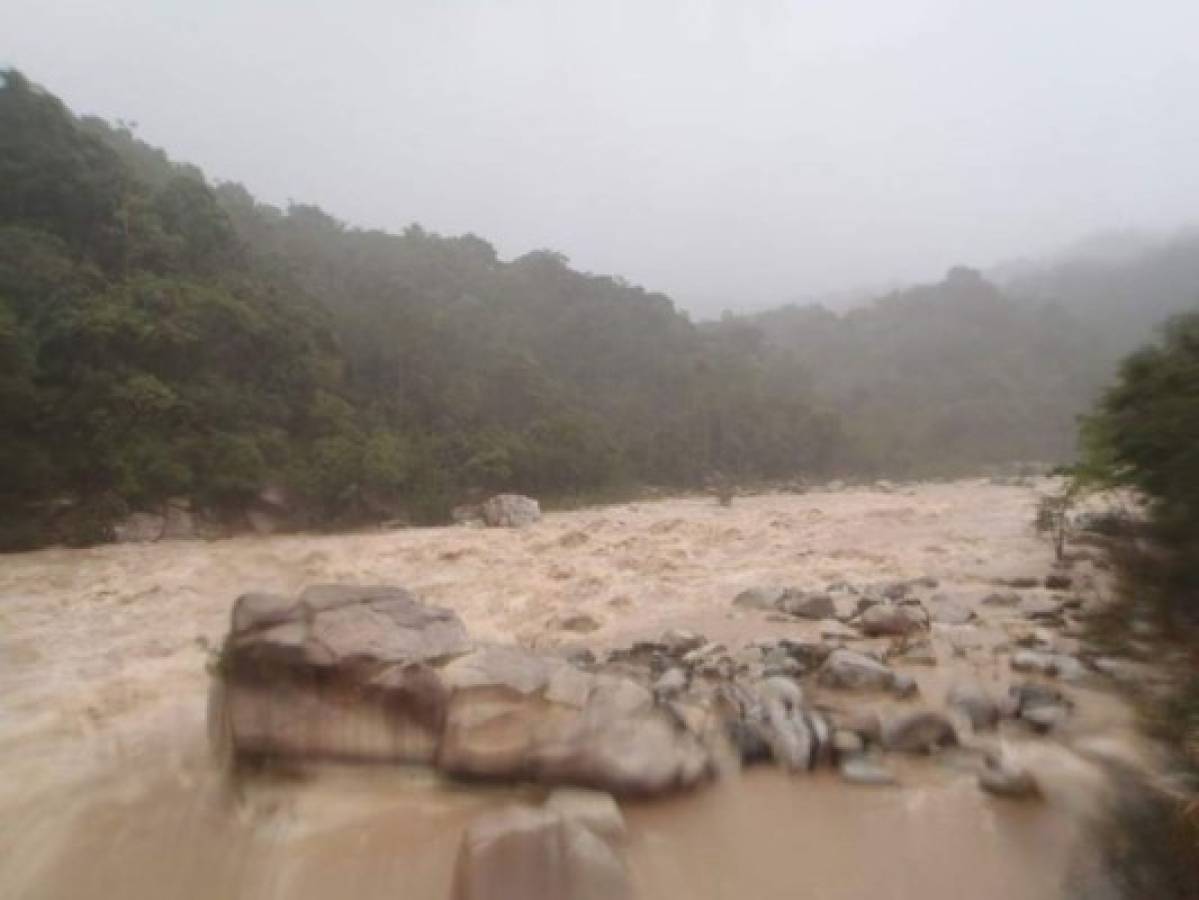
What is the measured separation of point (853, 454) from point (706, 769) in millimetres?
36008

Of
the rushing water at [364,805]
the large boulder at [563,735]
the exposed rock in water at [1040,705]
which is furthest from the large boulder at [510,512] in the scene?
the exposed rock in water at [1040,705]

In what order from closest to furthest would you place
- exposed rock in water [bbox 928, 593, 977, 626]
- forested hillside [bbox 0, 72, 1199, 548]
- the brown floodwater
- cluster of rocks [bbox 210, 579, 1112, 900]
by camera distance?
the brown floodwater, cluster of rocks [bbox 210, 579, 1112, 900], exposed rock in water [bbox 928, 593, 977, 626], forested hillside [bbox 0, 72, 1199, 548]

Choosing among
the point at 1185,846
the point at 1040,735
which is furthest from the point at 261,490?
the point at 1185,846

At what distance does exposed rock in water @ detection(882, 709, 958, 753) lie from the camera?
4309 mm

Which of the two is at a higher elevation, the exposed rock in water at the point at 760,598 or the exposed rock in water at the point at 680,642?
the exposed rock in water at the point at 760,598

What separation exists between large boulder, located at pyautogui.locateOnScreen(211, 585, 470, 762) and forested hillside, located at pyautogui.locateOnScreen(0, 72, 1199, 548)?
11.0 m

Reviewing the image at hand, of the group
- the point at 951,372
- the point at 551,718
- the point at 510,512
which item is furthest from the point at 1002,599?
the point at 951,372

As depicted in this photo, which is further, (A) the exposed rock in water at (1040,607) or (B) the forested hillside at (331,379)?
(B) the forested hillside at (331,379)

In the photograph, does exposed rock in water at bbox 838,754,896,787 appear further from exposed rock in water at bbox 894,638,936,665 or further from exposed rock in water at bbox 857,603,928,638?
exposed rock in water at bbox 857,603,928,638

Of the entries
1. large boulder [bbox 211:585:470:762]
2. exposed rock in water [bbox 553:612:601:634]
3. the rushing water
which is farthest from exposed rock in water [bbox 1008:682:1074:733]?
exposed rock in water [bbox 553:612:601:634]

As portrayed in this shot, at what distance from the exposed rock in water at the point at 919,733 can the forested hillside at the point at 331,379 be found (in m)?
13.8

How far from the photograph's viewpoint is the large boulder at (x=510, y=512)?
56.0ft

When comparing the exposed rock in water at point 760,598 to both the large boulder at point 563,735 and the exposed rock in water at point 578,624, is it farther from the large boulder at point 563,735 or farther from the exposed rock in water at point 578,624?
the large boulder at point 563,735

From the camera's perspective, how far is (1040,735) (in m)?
4.43
